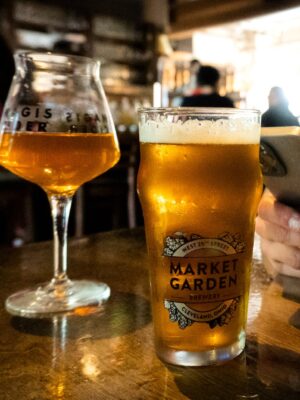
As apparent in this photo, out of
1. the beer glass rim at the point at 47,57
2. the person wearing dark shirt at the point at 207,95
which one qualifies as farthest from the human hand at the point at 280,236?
the person wearing dark shirt at the point at 207,95

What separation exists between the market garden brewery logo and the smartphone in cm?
17

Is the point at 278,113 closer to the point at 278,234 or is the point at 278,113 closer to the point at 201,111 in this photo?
the point at 278,234

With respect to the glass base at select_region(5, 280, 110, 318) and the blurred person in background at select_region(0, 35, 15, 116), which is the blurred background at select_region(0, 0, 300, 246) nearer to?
the blurred person in background at select_region(0, 35, 15, 116)

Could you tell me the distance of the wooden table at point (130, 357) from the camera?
0.45 metres

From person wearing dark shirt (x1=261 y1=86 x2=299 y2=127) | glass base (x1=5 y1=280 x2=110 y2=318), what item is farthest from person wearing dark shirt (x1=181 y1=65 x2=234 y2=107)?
glass base (x1=5 y1=280 x2=110 y2=318)

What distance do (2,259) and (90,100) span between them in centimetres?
37

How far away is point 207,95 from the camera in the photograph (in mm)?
3541

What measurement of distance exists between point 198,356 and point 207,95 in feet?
10.5

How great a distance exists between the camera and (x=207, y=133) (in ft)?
1.65

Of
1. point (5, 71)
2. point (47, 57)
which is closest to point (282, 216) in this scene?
point (47, 57)

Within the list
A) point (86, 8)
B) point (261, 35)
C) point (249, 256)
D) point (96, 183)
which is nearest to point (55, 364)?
point (249, 256)

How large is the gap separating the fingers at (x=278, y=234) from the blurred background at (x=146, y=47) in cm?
259

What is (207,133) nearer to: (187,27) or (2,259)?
(2,259)

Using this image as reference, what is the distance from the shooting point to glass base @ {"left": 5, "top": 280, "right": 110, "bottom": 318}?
0.69 m
